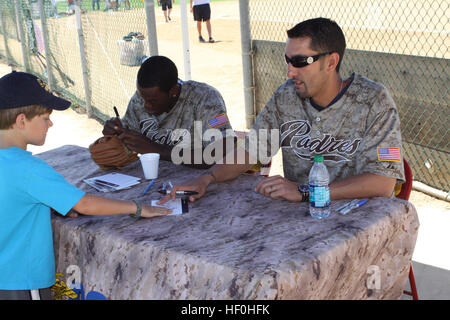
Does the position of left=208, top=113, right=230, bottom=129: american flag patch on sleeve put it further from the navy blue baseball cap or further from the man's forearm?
the navy blue baseball cap

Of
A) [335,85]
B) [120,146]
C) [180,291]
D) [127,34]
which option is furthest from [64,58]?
[180,291]

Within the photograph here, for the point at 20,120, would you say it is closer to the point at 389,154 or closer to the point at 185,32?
the point at 389,154

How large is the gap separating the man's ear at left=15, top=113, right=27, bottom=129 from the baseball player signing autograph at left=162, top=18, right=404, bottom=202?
0.88 m

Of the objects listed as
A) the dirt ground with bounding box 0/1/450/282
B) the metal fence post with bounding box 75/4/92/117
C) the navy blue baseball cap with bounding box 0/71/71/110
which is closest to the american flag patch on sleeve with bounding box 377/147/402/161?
the dirt ground with bounding box 0/1/450/282

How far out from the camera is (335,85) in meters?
3.02

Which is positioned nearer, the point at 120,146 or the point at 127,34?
the point at 120,146

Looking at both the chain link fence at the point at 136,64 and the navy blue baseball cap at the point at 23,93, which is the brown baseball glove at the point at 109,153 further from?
the chain link fence at the point at 136,64

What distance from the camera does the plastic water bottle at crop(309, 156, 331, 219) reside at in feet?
7.79

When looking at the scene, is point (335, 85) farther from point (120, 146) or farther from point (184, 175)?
point (120, 146)

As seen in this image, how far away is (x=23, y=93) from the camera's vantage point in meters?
2.36

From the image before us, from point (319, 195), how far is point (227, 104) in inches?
246

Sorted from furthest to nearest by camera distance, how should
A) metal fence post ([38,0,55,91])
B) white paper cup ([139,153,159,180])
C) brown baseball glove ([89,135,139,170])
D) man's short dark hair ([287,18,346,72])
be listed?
metal fence post ([38,0,55,91]) → brown baseball glove ([89,135,139,170]) → white paper cup ([139,153,159,180]) → man's short dark hair ([287,18,346,72])

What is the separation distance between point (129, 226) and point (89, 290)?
38cm

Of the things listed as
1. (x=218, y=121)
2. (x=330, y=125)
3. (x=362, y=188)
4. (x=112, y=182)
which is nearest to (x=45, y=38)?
(x=218, y=121)
